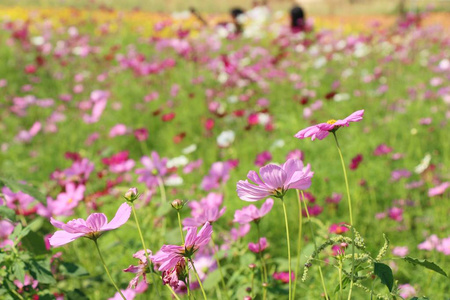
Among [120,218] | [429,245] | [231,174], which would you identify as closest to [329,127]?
[120,218]

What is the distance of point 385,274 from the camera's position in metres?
0.62

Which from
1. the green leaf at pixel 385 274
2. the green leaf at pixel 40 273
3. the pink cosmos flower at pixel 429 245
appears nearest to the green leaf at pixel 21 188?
the green leaf at pixel 40 273

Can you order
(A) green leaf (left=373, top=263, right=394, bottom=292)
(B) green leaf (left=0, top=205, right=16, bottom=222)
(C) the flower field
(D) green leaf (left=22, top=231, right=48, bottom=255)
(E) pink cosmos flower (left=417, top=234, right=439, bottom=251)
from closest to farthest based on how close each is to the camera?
(A) green leaf (left=373, top=263, right=394, bottom=292), (C) the flower field, (B) green leaf (left=0, top=205, right=16, bottom=222), (D) green leaf (left=22, top=231, right=48, bottom=255), (E) pink cosmos flower (left=417, top=234, right=439, bottom=251)

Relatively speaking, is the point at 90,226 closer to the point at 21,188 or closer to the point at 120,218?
the point at 120,218

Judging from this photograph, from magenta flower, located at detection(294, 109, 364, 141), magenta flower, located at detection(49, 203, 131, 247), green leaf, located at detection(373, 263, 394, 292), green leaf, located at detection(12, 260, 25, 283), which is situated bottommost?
green leaf, located at detection(12, 260, 25, 283)

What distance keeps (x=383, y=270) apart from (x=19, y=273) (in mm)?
683

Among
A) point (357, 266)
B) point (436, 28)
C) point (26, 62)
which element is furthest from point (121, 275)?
point (436, 28)

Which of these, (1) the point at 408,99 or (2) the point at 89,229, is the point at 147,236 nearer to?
(2) the point at 89,229

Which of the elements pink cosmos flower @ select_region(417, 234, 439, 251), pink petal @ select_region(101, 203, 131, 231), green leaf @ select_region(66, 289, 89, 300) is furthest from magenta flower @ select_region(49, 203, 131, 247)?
pink cosmos flower @ select_region(417, 234, 439, 251)

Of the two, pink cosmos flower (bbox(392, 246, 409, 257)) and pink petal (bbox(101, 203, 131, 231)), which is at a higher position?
pink petal (bbox(101, 203, 131, 231))

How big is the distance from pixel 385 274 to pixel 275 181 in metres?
0.20

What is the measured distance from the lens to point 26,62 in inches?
221

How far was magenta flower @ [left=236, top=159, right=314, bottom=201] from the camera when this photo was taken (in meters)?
0.69

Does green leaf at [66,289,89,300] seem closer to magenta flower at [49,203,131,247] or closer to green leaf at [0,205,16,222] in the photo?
green leaf at [0,205,16,222]
